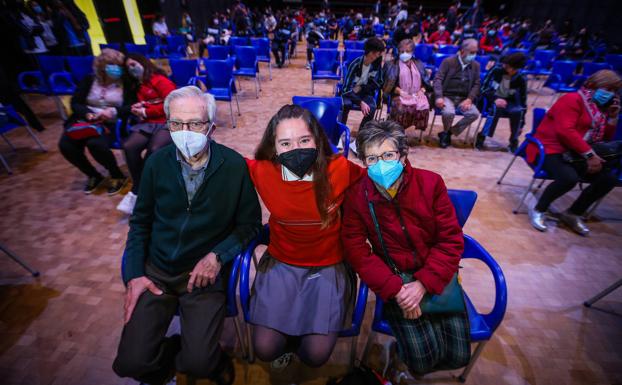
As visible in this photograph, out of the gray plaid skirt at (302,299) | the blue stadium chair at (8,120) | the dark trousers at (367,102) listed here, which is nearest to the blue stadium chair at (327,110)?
the dark trousers at (367,102)

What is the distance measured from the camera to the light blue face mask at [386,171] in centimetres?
138

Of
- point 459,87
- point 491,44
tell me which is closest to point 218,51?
point 459,87

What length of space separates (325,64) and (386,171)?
5.39 meters

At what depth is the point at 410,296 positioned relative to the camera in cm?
135

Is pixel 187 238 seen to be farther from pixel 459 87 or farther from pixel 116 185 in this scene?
pixel 459 87

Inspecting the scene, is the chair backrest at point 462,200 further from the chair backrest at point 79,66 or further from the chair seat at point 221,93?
the chair backrest at point 79,66

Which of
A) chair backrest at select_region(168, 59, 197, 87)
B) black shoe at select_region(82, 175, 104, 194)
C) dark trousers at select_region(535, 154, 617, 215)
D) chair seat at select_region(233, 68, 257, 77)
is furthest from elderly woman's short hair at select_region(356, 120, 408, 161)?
chair seat at select_region(233, 68, 257, 77)

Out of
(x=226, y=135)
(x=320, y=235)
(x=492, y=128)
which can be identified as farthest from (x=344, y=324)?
(x=492, y=128)

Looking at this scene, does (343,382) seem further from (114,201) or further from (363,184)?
(114,201)

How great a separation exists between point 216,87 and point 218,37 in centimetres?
547

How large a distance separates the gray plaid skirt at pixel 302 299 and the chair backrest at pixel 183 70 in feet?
13.4

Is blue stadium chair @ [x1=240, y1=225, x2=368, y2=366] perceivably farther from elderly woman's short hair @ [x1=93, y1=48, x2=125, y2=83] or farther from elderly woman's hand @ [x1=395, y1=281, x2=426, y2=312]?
elderly woman's short hair @ [x1=93, y1=48, x2=125, y2=83]

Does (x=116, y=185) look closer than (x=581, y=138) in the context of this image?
No

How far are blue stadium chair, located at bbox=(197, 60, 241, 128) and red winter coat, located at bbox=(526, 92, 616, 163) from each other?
14.1 ft
